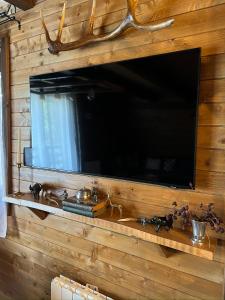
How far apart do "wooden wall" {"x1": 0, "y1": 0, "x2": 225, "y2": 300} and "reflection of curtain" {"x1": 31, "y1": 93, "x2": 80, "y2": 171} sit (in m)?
0.15

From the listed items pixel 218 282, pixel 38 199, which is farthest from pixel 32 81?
pixel 218 282

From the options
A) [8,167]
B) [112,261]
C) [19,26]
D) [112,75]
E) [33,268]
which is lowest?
[33,268]

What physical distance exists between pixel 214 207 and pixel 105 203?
633 millimetres

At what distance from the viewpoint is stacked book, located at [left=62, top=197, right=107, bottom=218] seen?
1434 mm

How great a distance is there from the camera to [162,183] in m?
1.29

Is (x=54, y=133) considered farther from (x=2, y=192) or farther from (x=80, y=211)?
(x=2, y=192)

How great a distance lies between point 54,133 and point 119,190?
0.62 m

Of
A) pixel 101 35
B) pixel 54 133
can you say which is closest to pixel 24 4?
pixel 101 35

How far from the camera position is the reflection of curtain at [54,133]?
1.65 m

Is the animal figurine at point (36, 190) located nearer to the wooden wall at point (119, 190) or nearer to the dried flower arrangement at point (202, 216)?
the wooden wall at point (119, 190)

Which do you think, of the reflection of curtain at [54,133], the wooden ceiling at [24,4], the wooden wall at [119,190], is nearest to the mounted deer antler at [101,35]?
the wooden wall at [119,190]

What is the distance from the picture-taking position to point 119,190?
5.13ft

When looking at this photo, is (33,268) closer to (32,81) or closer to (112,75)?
(32,81)

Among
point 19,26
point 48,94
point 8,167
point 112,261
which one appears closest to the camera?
point 112,261
